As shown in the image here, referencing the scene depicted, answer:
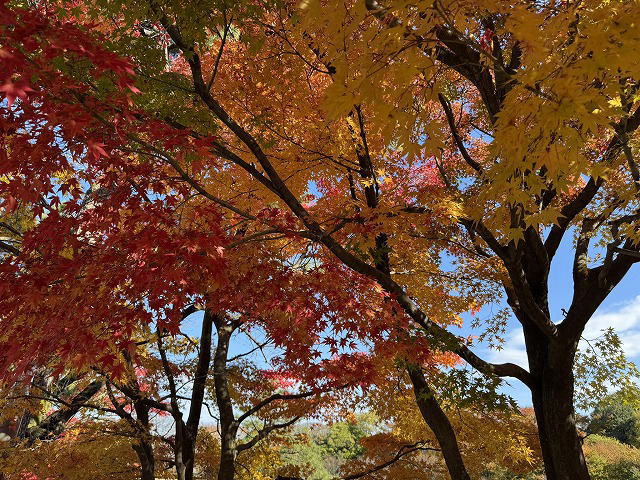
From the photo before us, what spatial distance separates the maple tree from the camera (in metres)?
2.57

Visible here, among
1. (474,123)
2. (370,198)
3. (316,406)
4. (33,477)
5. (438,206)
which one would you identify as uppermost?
(474,123)

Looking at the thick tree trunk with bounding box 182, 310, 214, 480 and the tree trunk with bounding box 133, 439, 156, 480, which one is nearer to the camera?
the tree trunk with bounding box 133, 439, 156, 480

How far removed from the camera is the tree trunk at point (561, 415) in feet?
19.5

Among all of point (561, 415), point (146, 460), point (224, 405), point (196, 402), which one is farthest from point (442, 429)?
point (146, 460)

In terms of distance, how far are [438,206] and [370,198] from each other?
1695 mm

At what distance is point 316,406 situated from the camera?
9969 millimetres

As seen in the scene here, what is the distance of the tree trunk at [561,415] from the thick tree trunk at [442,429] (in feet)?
4.68

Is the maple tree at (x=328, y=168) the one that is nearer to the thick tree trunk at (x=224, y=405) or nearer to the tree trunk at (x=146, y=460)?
the thick tree trunk at (x=224, y=405)

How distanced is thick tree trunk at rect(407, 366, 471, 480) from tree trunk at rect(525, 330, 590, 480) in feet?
4.68

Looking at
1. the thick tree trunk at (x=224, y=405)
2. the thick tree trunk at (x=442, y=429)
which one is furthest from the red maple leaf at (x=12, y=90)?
the thick tree trunk at (x=224, y=405)

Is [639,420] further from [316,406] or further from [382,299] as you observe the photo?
[382,299]

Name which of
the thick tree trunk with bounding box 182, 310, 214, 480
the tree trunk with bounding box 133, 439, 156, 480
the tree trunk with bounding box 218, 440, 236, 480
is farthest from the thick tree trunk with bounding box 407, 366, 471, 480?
the tree trunk with bounding box 133, 439, 156, 480

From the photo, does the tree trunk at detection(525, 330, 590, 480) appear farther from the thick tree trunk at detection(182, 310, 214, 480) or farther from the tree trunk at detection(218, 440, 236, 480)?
the thick tree trunk at detection(182, 310, 214, 480)

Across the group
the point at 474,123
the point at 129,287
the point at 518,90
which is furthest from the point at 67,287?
the point at 474,123
